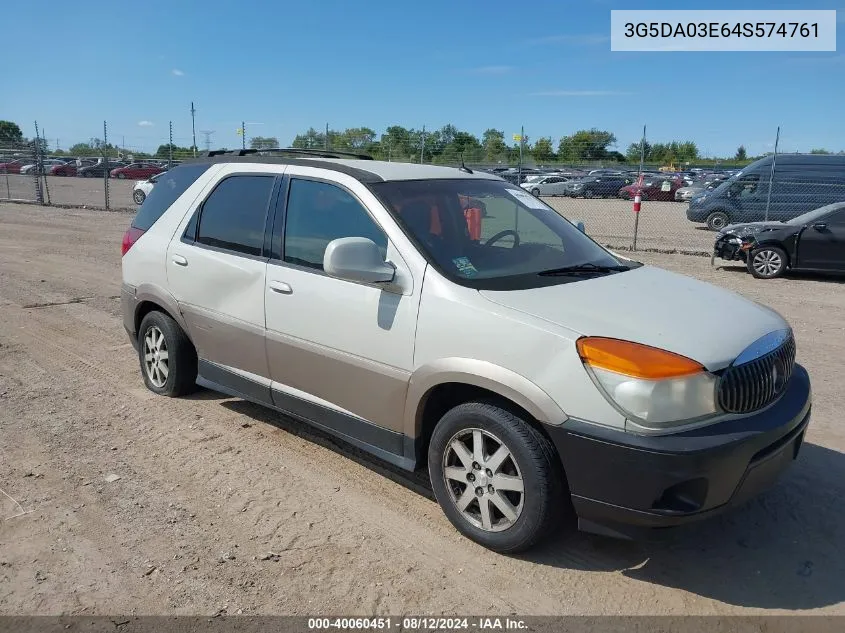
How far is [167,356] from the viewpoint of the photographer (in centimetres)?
524

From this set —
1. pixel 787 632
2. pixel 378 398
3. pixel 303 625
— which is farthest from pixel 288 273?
pixel 787 632

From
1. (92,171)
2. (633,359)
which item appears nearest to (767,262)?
(633,359)

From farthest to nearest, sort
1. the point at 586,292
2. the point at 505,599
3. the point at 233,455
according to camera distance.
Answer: the point at 233,455
the point at 586,292
the point at 505,599

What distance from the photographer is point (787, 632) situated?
2.83 metres

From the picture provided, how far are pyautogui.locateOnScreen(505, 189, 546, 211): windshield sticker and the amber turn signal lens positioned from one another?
181cm

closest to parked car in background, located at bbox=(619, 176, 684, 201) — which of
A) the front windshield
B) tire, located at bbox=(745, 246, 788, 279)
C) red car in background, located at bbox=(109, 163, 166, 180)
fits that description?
tire, located at bbox=(745, 246, 788, 279)

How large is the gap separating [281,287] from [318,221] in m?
0.44

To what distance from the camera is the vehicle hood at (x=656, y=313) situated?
3.00 meters

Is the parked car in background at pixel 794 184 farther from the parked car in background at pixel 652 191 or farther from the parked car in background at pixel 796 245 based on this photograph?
the parked car in background at pixel 652 191

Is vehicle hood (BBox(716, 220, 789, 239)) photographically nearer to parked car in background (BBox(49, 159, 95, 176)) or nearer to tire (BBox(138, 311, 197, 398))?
tire (BBox(138, 311, 197, 398))

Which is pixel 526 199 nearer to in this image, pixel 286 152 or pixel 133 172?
pixel 286 152

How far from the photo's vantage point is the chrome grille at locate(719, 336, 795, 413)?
295 cm

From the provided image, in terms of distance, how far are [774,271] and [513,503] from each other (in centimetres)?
953

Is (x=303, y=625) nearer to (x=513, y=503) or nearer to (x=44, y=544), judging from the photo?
(x=513, y=503)
